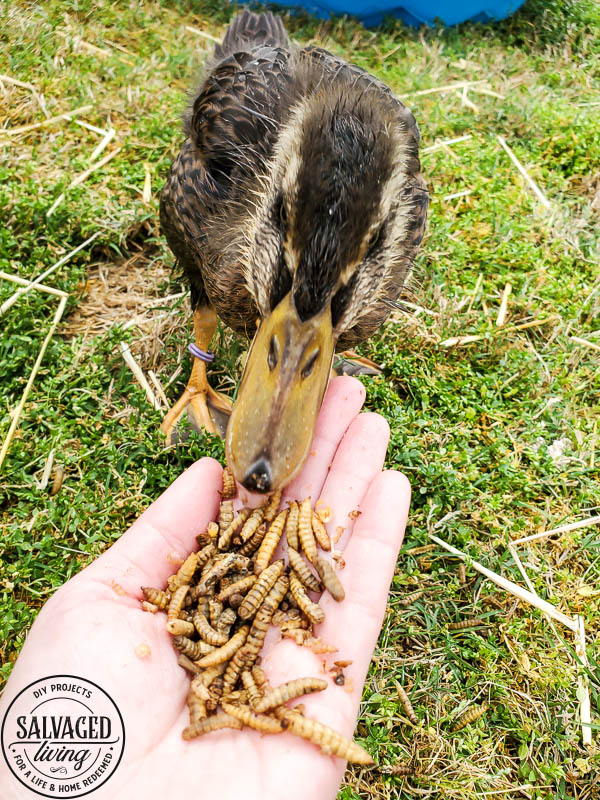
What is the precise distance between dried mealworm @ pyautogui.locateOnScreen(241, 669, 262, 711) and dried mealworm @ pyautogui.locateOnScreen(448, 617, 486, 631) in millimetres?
1108

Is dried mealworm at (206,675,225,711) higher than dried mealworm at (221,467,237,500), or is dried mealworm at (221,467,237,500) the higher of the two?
dried mealworm at (221,467,237,500)

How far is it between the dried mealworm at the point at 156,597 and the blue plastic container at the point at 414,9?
5.81 m

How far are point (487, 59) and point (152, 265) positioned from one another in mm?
4030

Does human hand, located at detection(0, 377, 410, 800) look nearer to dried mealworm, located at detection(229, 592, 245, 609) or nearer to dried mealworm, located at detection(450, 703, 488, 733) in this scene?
dried mealworm, located at detection(229, 592, 245, 609)

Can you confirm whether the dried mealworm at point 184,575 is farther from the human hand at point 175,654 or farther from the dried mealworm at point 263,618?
the dried mealworm at point 263,618

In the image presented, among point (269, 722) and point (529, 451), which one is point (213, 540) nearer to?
point (269, 722)

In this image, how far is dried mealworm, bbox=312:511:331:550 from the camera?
2225 mm

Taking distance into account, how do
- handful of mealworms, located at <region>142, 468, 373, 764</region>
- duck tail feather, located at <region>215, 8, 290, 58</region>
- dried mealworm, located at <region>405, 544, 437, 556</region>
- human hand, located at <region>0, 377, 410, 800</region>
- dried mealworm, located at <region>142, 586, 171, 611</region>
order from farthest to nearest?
duck tail feather, located at <region>215, 8, 290, 58</region> → dried mealworm, located at <region>405, 544, 437, 556</region> → dried mealworm, located at <region>142, 586, 171, 611</region> → handful of mealworms, located at <region>142, 468, 373, 764</region> → human hand, located at <region>0, 377, 410, 800</region>

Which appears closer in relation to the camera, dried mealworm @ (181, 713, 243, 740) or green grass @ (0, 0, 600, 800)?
dried mealworm @ (181, 713, 243, 740)

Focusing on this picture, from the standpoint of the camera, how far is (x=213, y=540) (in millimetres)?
2270

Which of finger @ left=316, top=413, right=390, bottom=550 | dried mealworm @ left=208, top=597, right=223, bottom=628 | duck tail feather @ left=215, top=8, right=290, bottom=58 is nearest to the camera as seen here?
dried mealworm @ left=208, top=597, right=223, bottom=628

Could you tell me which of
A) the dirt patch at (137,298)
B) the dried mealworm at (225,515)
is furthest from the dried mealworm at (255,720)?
the dirt patch at (137,298)

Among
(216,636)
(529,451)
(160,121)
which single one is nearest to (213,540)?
(216,636)

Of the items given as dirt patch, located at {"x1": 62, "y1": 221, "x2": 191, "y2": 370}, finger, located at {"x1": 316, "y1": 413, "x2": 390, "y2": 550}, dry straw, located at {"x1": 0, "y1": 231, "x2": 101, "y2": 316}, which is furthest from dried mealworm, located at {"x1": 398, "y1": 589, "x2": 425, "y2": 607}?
dry straw, located at {"x1": 0, "y1": 231, "x2": 101, "y2": 316}
